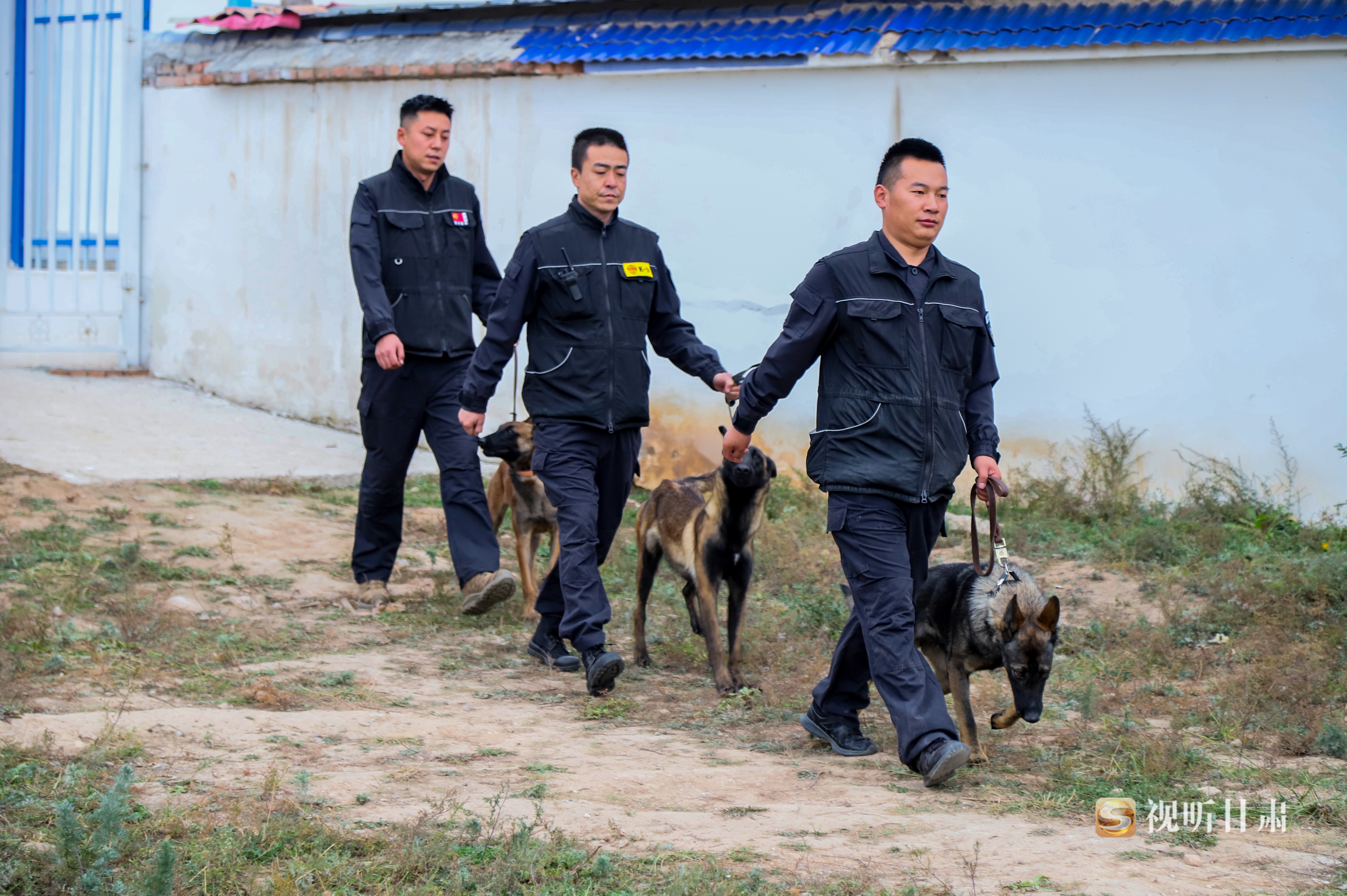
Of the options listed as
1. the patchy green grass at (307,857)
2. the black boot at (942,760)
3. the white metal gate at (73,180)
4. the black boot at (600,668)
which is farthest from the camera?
the white metal gate at (73,180)

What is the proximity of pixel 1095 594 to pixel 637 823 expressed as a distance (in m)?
4.06

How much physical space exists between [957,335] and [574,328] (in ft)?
6.01

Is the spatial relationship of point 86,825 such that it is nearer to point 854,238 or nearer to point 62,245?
point 854,238

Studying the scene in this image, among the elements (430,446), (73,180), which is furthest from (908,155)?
(73,180)

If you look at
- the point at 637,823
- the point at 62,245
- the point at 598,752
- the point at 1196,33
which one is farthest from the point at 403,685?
the point at 62,245

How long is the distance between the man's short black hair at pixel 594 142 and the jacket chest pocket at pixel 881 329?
175 centimetres

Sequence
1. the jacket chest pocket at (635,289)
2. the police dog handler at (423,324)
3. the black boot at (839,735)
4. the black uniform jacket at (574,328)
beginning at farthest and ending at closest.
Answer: the police dog handler at (423,324), the jacket chest pocket at (635,289), the black uniform jacket at (574,328), the black boot at (839,735)

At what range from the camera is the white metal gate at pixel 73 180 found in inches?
457

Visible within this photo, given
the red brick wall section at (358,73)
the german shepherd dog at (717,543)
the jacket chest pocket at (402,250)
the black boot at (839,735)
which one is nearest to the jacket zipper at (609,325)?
the german shepherd dog at (717,543)

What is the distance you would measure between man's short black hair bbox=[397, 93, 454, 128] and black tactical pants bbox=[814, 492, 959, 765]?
3.30 m

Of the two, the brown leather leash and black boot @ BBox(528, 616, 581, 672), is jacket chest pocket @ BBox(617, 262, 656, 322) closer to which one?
black boot @ BBox(528, 616, 581, 672)

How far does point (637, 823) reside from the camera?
3.57 meters

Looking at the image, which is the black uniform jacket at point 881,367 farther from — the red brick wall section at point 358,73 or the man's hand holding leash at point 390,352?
the red brick wall section at point 358,73

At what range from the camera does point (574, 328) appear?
17.4ft
